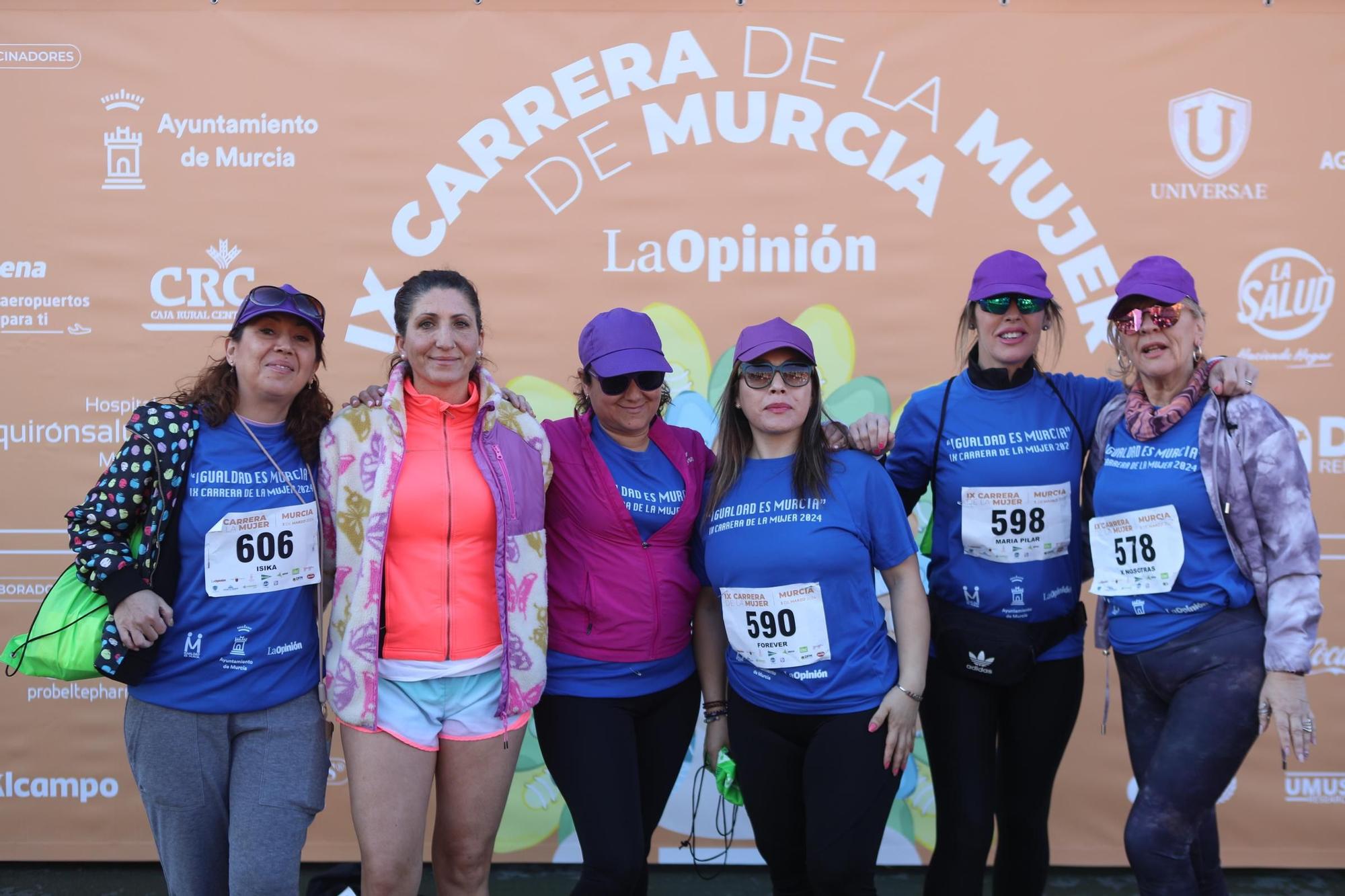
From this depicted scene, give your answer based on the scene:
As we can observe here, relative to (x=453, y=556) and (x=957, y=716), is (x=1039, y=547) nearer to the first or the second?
(x=957, y=716)

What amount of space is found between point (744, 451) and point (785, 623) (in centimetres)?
44

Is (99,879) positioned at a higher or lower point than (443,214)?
lower

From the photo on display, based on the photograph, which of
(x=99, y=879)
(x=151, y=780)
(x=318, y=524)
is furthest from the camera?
(x=99, y=879)

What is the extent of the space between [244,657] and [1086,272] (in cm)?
303

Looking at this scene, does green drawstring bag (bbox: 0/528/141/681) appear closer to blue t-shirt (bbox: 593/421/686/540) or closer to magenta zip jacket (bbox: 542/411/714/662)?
magenta zip jacket (bbox: 542/411/714/662)

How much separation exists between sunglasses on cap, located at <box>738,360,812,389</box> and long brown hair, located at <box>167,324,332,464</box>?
1057mm

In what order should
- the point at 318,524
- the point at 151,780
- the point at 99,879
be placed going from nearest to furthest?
1. the point at 151,780
2. the point at 318,524
3. the point at 99,879

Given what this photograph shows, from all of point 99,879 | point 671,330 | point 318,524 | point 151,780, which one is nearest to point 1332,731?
point 671,330

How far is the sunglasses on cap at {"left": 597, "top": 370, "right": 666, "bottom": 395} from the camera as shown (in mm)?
2330

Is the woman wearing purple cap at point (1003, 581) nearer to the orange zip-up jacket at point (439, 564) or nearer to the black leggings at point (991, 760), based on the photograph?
the black leggings at point (991, 760)

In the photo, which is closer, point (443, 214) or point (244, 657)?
point (244, 657)

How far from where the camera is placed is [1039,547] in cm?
237

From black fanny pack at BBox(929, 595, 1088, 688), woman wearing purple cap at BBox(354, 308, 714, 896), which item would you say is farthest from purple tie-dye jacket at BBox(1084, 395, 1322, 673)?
woman wearing purple cap at BBox(354, 308, 714, 896)

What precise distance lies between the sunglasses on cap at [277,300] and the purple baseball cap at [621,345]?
0.66 meters
